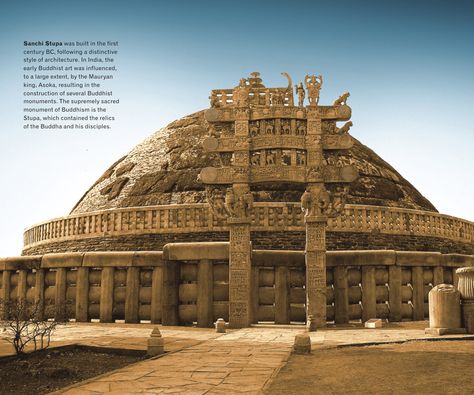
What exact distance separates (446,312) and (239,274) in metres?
3.56

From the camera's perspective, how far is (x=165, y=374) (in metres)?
4.66

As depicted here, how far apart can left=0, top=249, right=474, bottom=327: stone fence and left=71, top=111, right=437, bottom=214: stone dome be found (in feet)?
29.2

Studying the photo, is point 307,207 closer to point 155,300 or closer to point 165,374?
point 155,300

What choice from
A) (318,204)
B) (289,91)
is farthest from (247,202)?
(289,91)

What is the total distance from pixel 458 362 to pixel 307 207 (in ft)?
16.1

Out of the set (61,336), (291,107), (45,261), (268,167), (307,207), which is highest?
(291,107)

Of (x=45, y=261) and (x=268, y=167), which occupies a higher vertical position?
(x=268, y=167)

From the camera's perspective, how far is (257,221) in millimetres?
16172

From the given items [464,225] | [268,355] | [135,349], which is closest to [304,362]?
[268,355]

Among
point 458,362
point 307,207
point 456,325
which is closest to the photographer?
point 458,362

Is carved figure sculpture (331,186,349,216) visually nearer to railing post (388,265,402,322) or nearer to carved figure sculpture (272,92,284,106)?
railing post (388,265,402,322)

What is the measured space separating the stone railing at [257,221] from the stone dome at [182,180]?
2.76 m

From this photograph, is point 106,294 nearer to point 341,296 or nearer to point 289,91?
point 341,296

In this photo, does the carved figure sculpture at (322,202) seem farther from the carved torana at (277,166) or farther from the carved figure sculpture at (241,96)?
the carved figure sculpture at (241,96)
